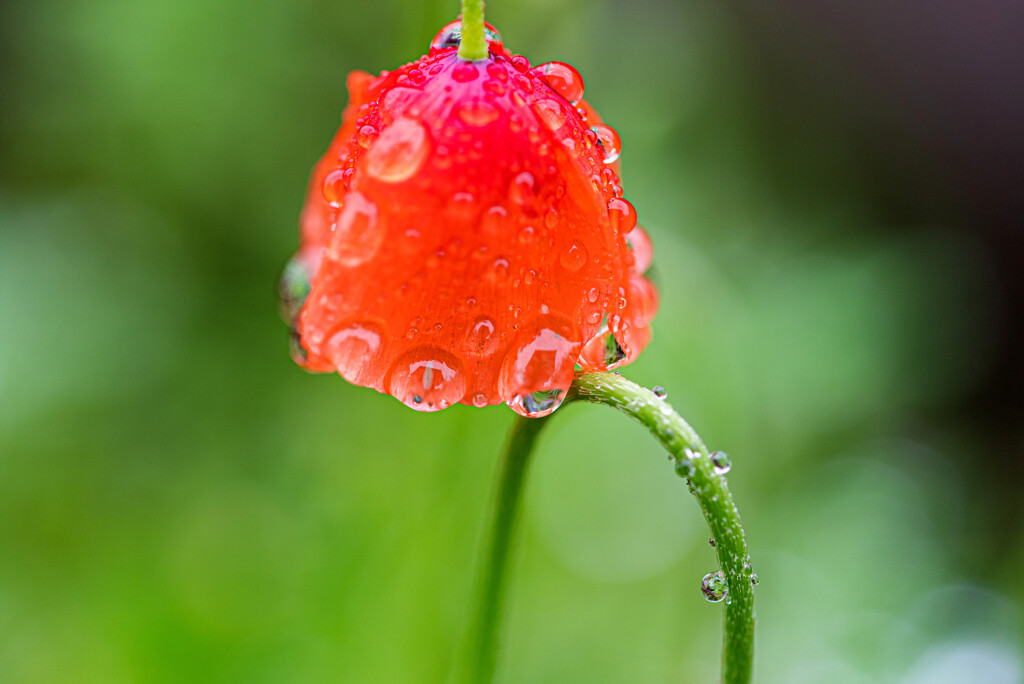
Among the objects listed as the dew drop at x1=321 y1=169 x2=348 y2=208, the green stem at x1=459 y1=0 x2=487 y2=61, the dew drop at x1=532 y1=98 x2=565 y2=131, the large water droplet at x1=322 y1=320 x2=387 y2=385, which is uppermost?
the green stem at x1=459 y1=0 x2=487 y2=61

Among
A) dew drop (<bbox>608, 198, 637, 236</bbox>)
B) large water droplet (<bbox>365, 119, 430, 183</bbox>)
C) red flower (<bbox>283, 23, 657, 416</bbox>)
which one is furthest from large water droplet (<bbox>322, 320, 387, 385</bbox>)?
dew drop (<bbox>608, 198, 637, 236</bbox>)

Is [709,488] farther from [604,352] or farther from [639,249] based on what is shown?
[639,249]

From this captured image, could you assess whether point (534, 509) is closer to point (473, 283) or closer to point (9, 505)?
point (9, 505)

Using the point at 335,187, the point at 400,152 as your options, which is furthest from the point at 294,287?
the point at 400,152

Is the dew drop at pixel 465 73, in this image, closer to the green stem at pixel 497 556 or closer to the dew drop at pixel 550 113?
the dew drop at pixel 550 113

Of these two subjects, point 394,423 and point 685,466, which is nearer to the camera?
point 685,466

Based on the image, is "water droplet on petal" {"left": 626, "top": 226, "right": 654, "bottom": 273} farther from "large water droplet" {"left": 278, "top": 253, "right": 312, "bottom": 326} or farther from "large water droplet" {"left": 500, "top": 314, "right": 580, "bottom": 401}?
"large water droplet" {"left": 278, "top": 253, "right": 312, "bottom": 326}

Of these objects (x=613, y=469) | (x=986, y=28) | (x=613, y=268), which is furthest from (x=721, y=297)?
(x=986, y=28)
